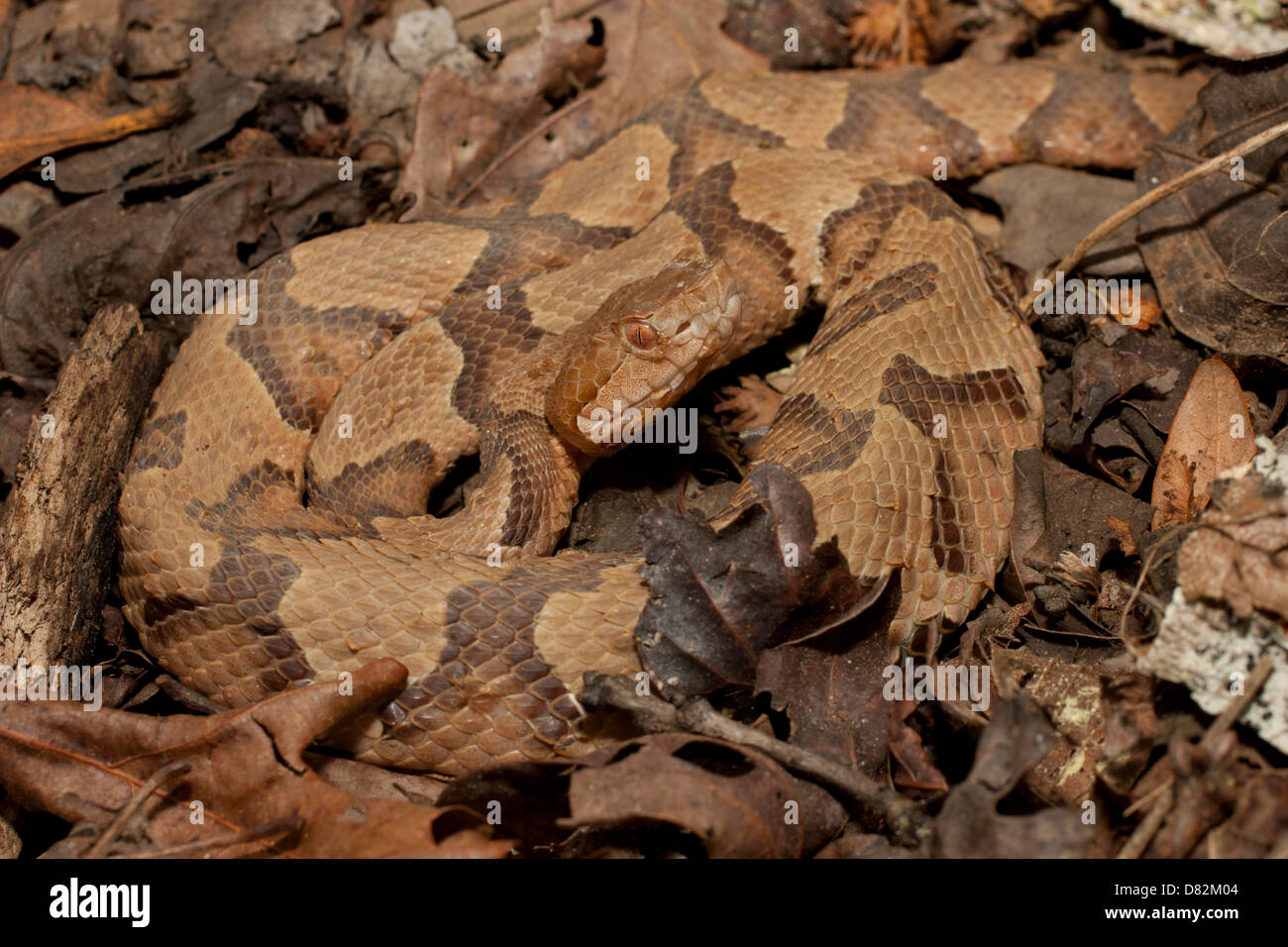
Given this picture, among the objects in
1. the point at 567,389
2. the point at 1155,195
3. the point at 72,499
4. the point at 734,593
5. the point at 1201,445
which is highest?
the point at 1155,195

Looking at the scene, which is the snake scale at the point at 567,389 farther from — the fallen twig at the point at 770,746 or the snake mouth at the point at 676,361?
the fallen twig at the point at 770,746

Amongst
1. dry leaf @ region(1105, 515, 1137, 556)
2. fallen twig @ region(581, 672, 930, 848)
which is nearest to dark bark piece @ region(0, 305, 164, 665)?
fallen twig @ region(581, 672, 930, 848)

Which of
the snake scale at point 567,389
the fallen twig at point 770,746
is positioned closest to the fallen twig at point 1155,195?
the snake scale at point 567,389

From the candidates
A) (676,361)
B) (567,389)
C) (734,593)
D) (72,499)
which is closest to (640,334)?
(676,361)

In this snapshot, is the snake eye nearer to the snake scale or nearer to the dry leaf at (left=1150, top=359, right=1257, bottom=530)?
the snake scale

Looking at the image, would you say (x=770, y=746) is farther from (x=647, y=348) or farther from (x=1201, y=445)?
(x=1201, y=445)

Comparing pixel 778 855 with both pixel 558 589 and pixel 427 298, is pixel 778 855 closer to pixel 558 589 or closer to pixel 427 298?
pixel 558 589

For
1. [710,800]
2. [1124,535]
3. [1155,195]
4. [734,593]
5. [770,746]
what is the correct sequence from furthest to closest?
[1155,195], [1124,535], [734,593], [770,746], [710,800]
